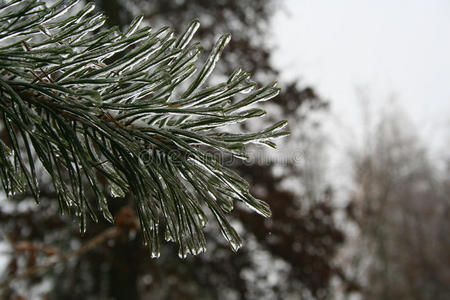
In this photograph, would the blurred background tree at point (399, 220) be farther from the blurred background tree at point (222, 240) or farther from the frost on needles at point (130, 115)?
the frost on needles at point (130, 115)

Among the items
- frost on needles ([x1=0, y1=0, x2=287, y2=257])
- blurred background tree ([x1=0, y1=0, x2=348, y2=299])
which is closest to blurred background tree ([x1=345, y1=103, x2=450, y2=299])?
blurred background tree ([x1=0, y1=0, x2=348, y2=299])

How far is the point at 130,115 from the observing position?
1.95 feet

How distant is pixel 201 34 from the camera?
584cm

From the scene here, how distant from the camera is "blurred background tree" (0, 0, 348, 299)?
4973 millimetres

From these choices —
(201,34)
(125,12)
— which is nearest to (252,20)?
(201,34)

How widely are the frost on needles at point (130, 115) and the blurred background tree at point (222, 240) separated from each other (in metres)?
4.24

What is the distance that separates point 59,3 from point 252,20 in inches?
267

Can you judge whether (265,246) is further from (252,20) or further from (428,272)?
(428,272)

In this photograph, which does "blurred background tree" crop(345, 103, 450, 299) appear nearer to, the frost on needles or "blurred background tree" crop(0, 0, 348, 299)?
"blurred background tree" crop(0, 0, 348, 299)

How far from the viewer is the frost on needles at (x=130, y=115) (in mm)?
562

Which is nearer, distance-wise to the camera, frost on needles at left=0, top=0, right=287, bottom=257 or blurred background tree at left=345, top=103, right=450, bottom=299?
frost on needles at left=0, top=0, right=287, bottom=257

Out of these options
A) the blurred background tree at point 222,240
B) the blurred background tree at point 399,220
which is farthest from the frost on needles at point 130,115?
the blurred background tree at point 399,220

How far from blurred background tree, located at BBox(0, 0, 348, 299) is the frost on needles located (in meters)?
4.24

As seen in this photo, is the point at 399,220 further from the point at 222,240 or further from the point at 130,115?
the point at 130,115
